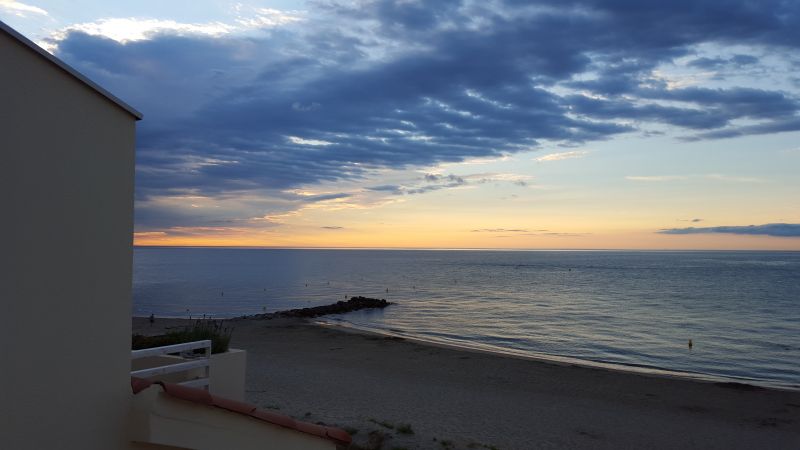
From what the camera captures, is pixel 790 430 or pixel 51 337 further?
pixel 790 430

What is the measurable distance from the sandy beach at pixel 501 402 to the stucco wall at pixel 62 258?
631cm

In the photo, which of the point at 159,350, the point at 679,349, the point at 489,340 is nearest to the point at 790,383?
the point at 679,349

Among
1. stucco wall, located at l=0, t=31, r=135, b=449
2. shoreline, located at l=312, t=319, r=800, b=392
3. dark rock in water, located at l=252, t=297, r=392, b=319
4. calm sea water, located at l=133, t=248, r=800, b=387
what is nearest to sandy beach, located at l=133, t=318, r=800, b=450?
shoreline, located at l=312, t=319, r=800, b=392

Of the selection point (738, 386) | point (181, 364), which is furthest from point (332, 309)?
point (181, 364)

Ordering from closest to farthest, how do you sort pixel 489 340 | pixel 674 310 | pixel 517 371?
1. pixel 517 371
2. pixel 489 340
3. pixel 674 310

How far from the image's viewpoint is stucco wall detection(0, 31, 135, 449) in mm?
3303

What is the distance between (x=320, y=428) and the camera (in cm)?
606

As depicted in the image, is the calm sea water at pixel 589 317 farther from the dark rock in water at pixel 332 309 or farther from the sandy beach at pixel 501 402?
the sandy beach at pixel 501 402

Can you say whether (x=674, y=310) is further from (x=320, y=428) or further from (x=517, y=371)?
(x=320, y=428)

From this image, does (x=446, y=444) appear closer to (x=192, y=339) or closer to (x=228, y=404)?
(x=192, y=339)

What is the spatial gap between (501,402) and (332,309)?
32581 mm

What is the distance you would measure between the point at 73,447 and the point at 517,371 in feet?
64.2

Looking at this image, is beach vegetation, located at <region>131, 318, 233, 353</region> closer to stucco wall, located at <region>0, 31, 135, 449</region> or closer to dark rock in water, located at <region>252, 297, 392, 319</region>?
stucco wall, located at <region>0, 31, 135, 449</region>

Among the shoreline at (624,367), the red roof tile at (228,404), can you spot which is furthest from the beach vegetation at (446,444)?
the shoreline at (624,367)
